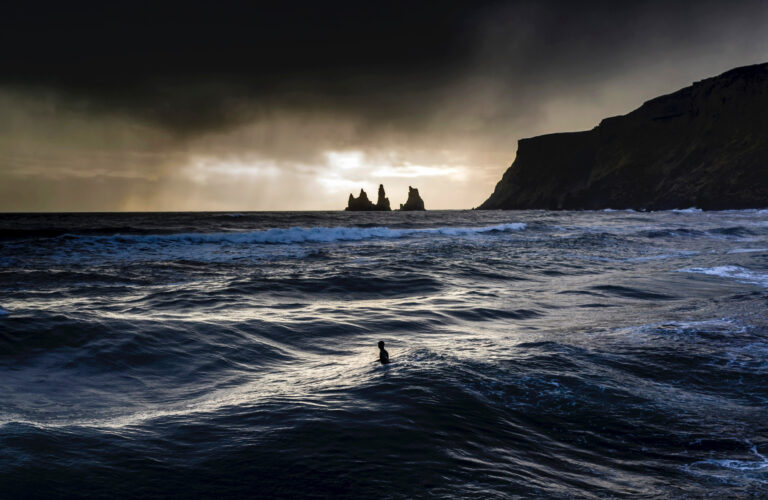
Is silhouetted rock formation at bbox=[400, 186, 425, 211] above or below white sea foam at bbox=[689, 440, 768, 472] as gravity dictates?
above

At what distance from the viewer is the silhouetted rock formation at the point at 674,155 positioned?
88.2 meters

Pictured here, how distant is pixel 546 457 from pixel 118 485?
115 inches

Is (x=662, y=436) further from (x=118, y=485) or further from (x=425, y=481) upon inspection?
(x=118, y=485)

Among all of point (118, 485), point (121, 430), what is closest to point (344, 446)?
point (118, 485)

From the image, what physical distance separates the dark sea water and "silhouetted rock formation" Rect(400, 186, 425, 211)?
181 meters

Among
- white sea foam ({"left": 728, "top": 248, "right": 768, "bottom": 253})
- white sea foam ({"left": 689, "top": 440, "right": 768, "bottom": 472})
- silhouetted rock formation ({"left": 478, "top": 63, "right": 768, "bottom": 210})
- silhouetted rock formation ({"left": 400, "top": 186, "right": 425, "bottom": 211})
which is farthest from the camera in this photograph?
silhouetted rock formation ({"left": 400, "top": 186, "right": 425, "bottom": 211})

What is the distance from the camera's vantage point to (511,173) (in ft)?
535

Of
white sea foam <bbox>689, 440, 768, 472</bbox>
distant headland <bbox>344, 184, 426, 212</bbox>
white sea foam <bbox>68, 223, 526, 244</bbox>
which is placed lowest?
white sea foam <bbox>689, 440, 768, 472</bbox>

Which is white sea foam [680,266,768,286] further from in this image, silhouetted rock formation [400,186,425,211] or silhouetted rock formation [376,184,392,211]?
silhouetted rock formation [400,186,425,211]

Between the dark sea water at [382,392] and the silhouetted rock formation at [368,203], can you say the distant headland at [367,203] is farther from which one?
the dark sea water at [382,392]

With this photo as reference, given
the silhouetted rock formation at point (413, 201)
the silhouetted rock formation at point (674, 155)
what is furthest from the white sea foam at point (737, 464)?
the silhouetted rock formation at point (413, 201)

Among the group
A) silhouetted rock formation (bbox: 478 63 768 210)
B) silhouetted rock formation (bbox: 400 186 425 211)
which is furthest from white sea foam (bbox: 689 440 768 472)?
silhouetted rock formation (bbox: 400 186 425 211)

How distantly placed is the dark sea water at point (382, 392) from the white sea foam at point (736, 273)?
1231mm

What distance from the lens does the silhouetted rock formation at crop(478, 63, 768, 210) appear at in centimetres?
8819
